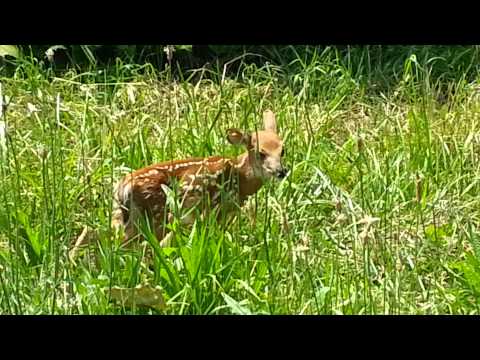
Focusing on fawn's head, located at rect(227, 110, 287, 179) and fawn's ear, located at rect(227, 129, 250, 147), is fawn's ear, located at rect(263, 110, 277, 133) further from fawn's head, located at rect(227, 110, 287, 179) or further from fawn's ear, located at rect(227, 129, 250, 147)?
fawn's ear, located at rect(227, 129, 250, 147)

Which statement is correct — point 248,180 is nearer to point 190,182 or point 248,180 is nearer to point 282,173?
point 282,173

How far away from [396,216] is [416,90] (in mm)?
1375

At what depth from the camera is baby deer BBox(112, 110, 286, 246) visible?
3.22 metres

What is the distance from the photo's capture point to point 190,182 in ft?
10.7

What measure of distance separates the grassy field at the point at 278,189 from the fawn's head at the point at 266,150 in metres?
0.06

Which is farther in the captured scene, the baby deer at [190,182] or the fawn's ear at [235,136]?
the fawn's ear at [235,136]

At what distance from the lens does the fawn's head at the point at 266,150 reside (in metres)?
3.52

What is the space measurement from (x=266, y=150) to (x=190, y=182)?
509 millimetres

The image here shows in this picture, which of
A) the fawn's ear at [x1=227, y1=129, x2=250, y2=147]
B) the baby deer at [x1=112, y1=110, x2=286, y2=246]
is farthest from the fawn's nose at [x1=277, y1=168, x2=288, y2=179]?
the fawn's ear at [x1=227, y1=129, x2=250, y2=147]

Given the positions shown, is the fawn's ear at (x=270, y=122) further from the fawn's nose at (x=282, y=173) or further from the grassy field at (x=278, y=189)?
the fawn's nose at (x=282, y=173)

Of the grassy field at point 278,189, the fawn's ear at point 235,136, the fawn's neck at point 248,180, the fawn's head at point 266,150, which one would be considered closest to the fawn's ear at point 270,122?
the fawn's head at point 266,150

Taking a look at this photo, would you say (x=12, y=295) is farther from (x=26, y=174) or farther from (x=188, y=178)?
(x=26, y=174)

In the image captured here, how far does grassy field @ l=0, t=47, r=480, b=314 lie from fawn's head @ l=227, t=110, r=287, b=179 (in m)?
0.06

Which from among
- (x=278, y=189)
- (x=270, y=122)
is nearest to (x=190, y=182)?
(x=278, y=189)
